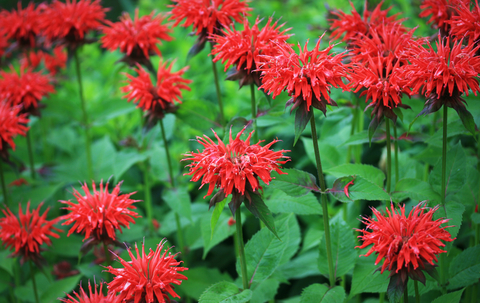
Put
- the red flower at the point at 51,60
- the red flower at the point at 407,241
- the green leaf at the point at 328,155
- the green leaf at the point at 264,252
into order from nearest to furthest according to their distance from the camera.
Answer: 1. the red flower at the point at 407,241
2. the green leaf at the point at 264,252
3. the green leaf at the point at 328,155
4. the red flower at the point at 51,60

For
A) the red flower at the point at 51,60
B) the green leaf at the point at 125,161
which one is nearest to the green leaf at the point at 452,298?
the green leaf at the point at 125,161

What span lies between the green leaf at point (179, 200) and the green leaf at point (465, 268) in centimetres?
98

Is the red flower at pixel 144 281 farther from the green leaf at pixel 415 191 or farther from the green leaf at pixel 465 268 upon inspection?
the green leaf at pixel 465 268

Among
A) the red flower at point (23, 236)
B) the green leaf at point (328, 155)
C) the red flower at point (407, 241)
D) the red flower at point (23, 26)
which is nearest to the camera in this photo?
the red flower at point (407, 241)

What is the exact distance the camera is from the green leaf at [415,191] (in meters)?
1.19

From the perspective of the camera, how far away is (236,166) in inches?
38.8

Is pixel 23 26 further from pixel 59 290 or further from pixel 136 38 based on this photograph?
pixel 59 290

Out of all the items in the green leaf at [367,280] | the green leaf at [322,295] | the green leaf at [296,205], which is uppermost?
the green leaf at [296,205]

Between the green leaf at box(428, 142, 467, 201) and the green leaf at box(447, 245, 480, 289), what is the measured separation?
0.21m

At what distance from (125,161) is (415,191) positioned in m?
1.25

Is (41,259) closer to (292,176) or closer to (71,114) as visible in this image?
(71,114)

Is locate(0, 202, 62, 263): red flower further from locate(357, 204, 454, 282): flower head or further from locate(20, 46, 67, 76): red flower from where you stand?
locate(20, 46, 67, 76): red flower

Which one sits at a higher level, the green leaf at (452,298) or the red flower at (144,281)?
the red flower at (144,281)

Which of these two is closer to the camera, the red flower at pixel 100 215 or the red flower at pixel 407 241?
the red flower at pixel 407 241
